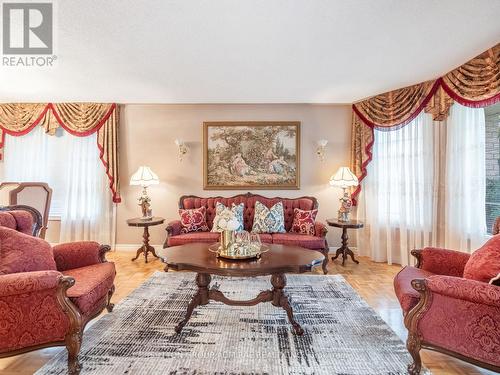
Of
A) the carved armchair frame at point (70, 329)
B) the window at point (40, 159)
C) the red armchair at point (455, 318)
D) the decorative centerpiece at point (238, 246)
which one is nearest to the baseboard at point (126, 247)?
the window at point (40, 159)

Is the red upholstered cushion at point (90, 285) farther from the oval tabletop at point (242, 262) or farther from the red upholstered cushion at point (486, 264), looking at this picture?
the red upholstered cushion at point (486, 264)

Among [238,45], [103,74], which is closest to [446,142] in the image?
[238,45]

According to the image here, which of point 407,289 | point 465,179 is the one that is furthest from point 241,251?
point 465,179

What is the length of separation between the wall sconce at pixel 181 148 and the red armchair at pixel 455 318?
3.96m

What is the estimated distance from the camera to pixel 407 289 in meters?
2.09

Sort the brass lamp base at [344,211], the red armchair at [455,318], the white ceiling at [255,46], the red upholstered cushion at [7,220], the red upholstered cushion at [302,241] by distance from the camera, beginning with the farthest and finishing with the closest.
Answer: the brass lamp base at [344,211] < the red upholstered cushion at [302,241] < the red upholstered cushion at [7,220] < the white ceiling at [255,46] < the red armchair at [455,318]

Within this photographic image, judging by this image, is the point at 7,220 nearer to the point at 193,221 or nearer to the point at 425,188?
the point at 193,221

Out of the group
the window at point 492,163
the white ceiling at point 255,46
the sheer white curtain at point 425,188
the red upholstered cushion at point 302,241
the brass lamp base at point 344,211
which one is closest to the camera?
the white ceiling at point 255,46

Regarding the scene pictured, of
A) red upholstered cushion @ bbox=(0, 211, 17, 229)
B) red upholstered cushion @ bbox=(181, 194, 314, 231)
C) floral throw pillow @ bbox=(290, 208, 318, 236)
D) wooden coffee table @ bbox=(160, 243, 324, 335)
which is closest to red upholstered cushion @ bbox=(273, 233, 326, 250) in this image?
floral throw pillow @ bbox=(290, 208, 318, 236)

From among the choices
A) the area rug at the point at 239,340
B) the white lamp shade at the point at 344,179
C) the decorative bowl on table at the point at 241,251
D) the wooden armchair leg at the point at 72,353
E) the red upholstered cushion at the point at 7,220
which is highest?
the white lamp shade at the point at 344,179

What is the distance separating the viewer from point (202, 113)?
16.6 feet

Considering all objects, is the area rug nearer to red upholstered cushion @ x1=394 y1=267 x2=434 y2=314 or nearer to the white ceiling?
red upholstered cushion @ x1=394 y1=267 x2=434 y2=314

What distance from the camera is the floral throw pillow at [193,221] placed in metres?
4.39

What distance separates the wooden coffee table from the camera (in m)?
2.29
